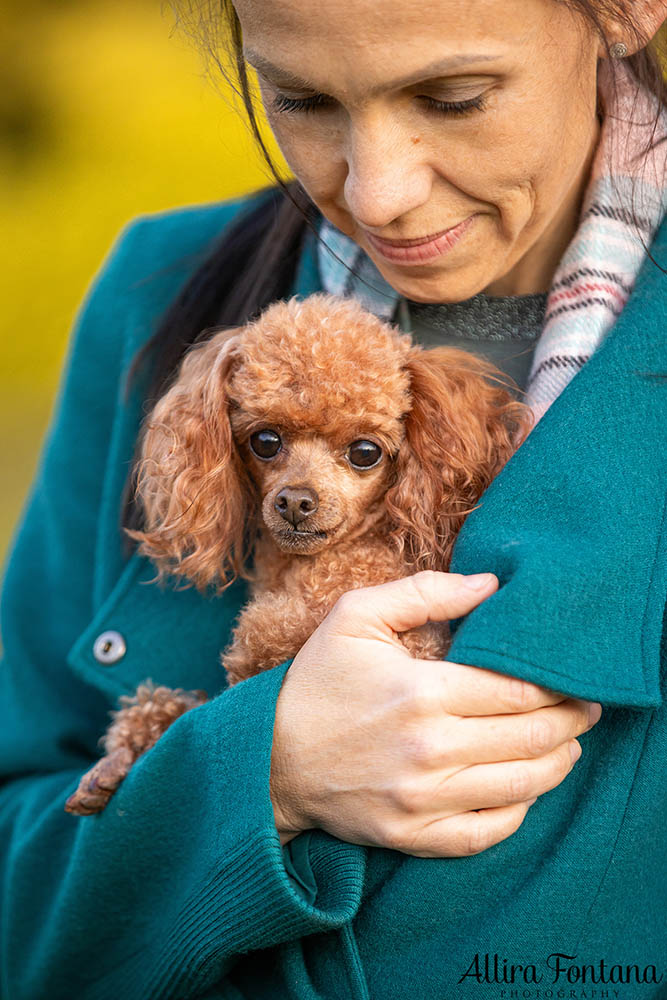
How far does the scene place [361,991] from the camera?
1.23m

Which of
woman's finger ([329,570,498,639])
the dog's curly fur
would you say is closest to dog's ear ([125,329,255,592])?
the dog's curly fur

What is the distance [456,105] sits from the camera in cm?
117

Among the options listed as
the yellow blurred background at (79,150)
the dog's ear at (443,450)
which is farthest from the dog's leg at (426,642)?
the yellow blurred background at (79,150)

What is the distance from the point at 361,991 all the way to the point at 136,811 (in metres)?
0.42

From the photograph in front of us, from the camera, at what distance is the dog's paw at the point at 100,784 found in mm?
1457

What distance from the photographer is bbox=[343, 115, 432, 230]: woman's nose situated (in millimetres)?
1194

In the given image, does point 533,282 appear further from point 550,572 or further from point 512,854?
point 512,854

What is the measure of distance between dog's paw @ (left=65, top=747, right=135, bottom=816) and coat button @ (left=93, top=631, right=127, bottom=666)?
17 cm

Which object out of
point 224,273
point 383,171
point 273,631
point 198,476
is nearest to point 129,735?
point 273,631

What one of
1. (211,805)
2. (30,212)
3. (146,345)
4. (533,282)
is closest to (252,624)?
(211,805)

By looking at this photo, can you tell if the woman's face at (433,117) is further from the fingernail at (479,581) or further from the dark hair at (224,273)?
the fingernail at (479,581)

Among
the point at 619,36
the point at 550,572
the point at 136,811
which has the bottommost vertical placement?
the point at 136,811

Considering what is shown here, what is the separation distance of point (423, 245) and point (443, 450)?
306 mm

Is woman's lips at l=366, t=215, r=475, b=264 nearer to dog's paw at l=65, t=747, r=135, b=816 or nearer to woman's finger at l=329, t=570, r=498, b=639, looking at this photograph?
woman's finger at l=329, t=570, r=498, b=639
